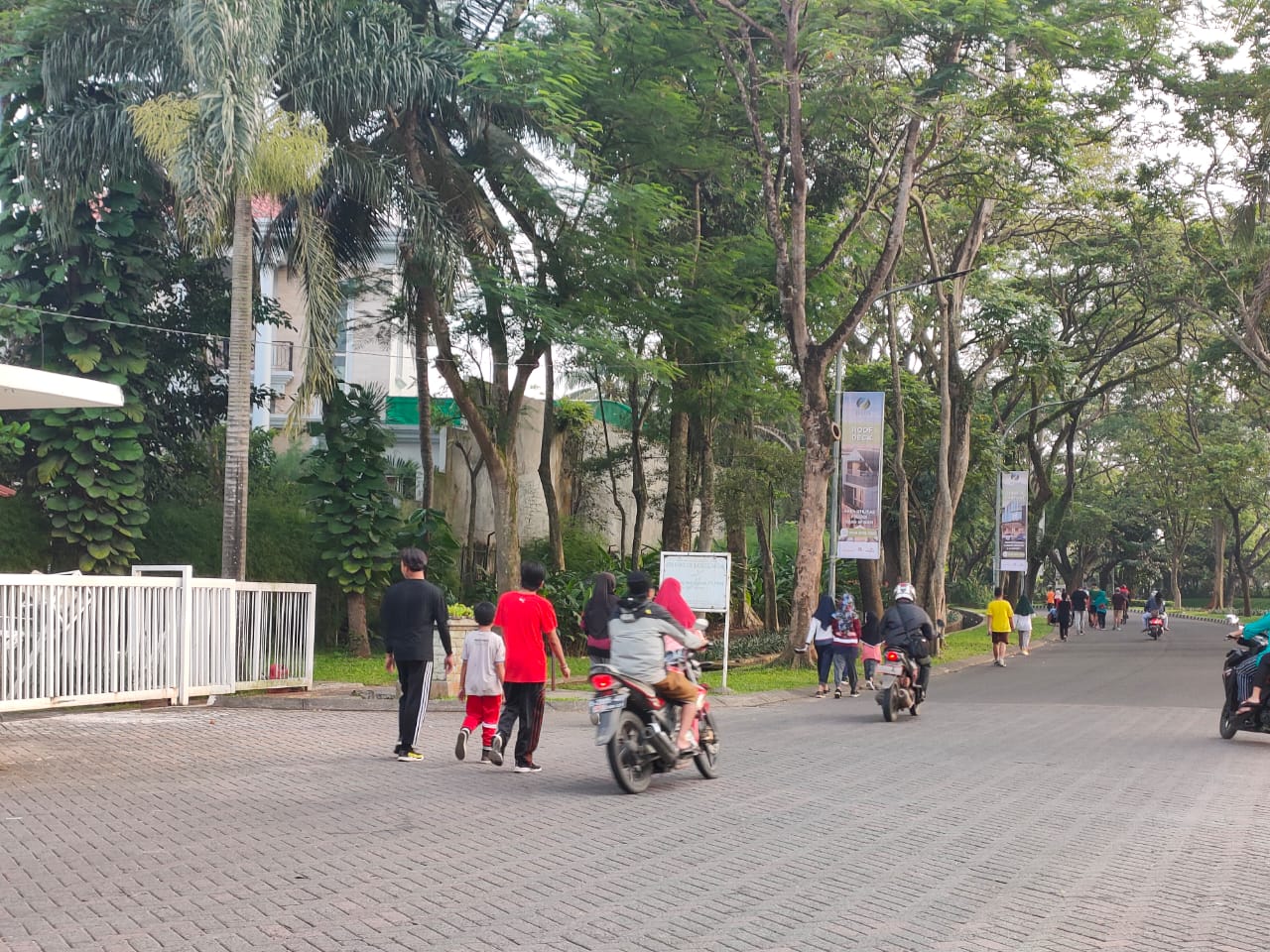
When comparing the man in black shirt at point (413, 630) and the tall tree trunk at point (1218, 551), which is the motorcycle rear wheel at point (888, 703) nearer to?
the man in black shirt at point (413, 630)

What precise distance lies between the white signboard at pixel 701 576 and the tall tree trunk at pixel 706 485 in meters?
9.54

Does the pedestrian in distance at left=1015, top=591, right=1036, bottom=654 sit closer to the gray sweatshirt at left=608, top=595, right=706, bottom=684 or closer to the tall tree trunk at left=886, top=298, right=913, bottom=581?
the tall tree trunk at left=886, top=298, right=913, bottom=581

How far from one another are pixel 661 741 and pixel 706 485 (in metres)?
19.6

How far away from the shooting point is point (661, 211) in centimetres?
2350

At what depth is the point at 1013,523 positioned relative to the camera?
39938 millimetres

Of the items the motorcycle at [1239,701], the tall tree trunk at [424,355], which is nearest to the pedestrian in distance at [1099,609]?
the tall tree trunk at [424,355]

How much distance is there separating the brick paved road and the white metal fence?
1.74ft

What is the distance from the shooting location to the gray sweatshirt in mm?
10242

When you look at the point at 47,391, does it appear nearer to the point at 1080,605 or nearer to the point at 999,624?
the point at 999,624

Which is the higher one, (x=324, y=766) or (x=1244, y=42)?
(x=1244, y=42)

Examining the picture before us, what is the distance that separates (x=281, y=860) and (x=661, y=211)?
17.6 metres

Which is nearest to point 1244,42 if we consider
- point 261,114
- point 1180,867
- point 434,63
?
point 434,63

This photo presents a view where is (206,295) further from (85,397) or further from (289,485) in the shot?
(85,397)

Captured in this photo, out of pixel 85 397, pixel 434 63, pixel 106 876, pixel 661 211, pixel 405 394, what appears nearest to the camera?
pixel 106 876
